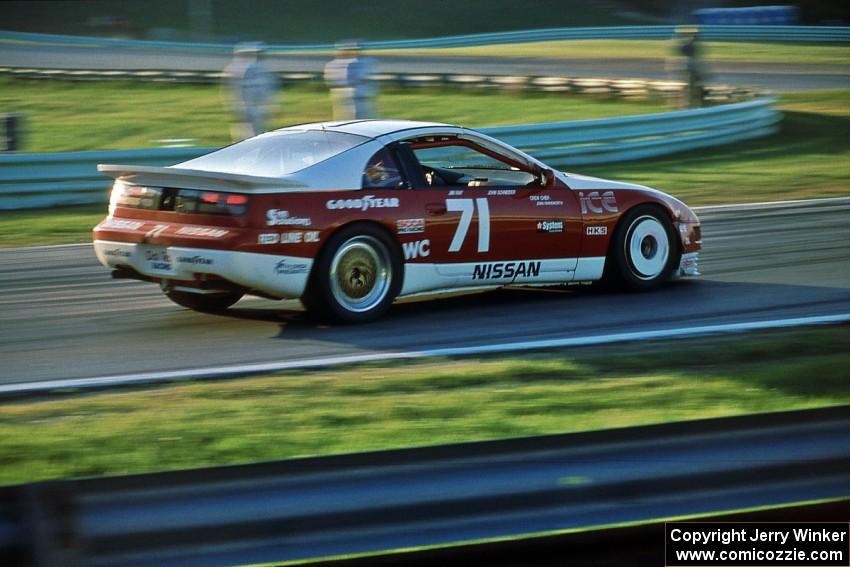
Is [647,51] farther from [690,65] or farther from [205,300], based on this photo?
[205,300]

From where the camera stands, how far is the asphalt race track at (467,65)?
31.7 m

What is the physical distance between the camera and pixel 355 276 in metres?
8.05

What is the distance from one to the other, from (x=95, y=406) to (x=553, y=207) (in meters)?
3.79

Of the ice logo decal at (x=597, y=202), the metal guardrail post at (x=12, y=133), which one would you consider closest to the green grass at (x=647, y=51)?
the metal guardrail post at (x=12, y=133)

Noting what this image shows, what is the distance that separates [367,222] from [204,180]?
1049 mm

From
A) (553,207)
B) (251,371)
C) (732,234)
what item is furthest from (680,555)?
(732,234)

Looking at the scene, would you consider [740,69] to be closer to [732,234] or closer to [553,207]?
[732,234]

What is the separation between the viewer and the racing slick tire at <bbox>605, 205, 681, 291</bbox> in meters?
9.20

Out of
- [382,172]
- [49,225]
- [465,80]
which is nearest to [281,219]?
[382,172]

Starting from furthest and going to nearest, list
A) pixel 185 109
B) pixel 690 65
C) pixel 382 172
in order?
pixel 185 109 → pixel 690 65 → pixel 382 172

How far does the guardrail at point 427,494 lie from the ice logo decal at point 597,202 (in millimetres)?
4967

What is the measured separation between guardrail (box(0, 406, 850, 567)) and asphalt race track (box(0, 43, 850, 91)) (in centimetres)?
2639

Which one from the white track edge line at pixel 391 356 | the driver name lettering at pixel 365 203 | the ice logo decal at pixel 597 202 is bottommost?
the white track edge line at pixel 391 356

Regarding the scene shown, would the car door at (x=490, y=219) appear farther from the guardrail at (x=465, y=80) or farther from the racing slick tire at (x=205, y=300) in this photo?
the guardrail at (x=465, y=80)
